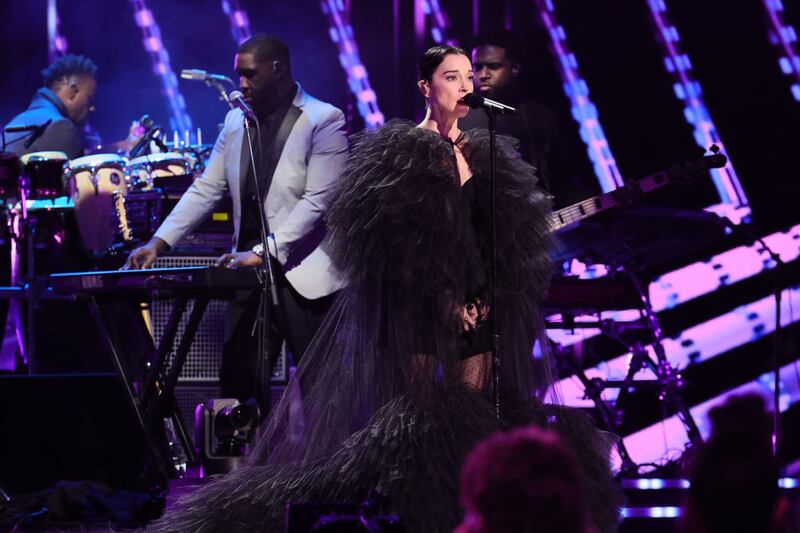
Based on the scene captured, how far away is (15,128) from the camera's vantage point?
26.1 ft

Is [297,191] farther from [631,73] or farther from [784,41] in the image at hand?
[784,41]

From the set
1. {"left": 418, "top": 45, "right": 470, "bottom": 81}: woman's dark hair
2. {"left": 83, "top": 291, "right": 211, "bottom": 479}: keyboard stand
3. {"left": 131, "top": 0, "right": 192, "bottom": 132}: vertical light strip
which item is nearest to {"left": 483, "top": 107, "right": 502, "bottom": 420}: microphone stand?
{"left": 418, "top": 45, "right": 470, "bottom": 81}: woman's dark hair

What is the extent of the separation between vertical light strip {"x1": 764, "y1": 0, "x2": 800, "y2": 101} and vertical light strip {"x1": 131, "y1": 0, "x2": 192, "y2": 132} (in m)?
4.33

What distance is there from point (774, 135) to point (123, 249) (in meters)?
4.22

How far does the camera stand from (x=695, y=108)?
24.3 feet

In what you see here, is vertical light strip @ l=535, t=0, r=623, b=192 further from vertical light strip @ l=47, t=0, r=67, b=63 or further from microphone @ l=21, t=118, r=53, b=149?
vertical light strip @ l=47, t=0, r=67, b=63

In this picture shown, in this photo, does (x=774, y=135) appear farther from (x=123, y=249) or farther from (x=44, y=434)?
(x=44, y=434)

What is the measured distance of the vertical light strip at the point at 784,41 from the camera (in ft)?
24.3

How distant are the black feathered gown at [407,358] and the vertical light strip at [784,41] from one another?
13.1 feet

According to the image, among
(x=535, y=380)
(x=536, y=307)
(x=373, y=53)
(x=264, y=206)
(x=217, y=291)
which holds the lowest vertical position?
(x=535, y=380)

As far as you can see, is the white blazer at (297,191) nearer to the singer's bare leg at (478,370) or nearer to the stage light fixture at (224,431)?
the stage light fixture at (224,431)

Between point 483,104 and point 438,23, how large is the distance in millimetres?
4436

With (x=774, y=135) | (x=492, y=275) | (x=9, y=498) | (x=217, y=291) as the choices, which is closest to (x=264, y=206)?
(x=217, y=291)

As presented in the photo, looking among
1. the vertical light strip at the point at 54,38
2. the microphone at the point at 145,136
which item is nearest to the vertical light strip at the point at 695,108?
the microphone at the point at 145,136
